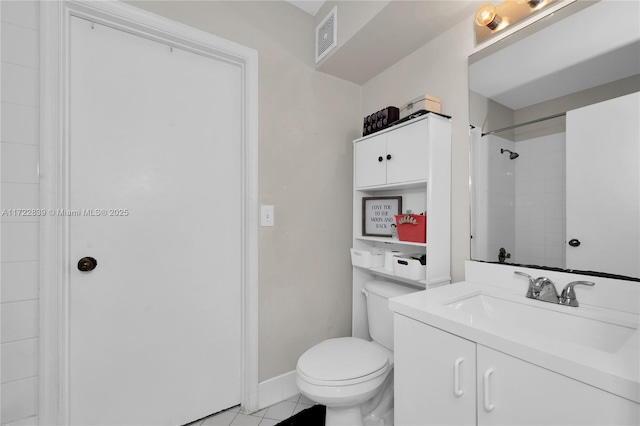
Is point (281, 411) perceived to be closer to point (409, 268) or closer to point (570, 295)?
point (409, 268)

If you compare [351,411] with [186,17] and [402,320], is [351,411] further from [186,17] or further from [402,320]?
[186,17]

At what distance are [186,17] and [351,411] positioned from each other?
2.07 m

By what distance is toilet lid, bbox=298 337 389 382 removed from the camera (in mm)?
1203

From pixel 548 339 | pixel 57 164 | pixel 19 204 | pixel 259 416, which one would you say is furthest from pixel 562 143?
pixel 19 204

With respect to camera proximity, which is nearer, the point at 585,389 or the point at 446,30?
the point at 585,389

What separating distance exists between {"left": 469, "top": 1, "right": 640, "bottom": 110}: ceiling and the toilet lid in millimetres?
1323

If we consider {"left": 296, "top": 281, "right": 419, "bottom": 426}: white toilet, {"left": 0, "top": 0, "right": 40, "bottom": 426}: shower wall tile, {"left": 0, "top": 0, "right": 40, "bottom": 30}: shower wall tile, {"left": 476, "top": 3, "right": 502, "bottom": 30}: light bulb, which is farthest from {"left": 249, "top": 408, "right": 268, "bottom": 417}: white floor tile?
{"left": 476, "top": 3, "right": 502, "bottom": 30}: light bulb

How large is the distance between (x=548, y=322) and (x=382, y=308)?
2.49 ft

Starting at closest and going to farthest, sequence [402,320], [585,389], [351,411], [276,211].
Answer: [585,389] < [402,320] < [351,411] < [276,211]

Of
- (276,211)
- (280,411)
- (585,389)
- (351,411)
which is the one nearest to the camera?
(585,389)

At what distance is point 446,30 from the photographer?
4.73 ft

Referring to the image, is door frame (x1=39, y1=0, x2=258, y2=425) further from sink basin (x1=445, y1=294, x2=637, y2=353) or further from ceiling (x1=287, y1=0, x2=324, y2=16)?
sink basin (x1=445, y1=294, x2=637, y2=353)

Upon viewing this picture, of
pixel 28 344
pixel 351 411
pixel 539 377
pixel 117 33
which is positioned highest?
pixel 117 33


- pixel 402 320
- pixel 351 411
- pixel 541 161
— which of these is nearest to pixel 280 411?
pixel 351 411
